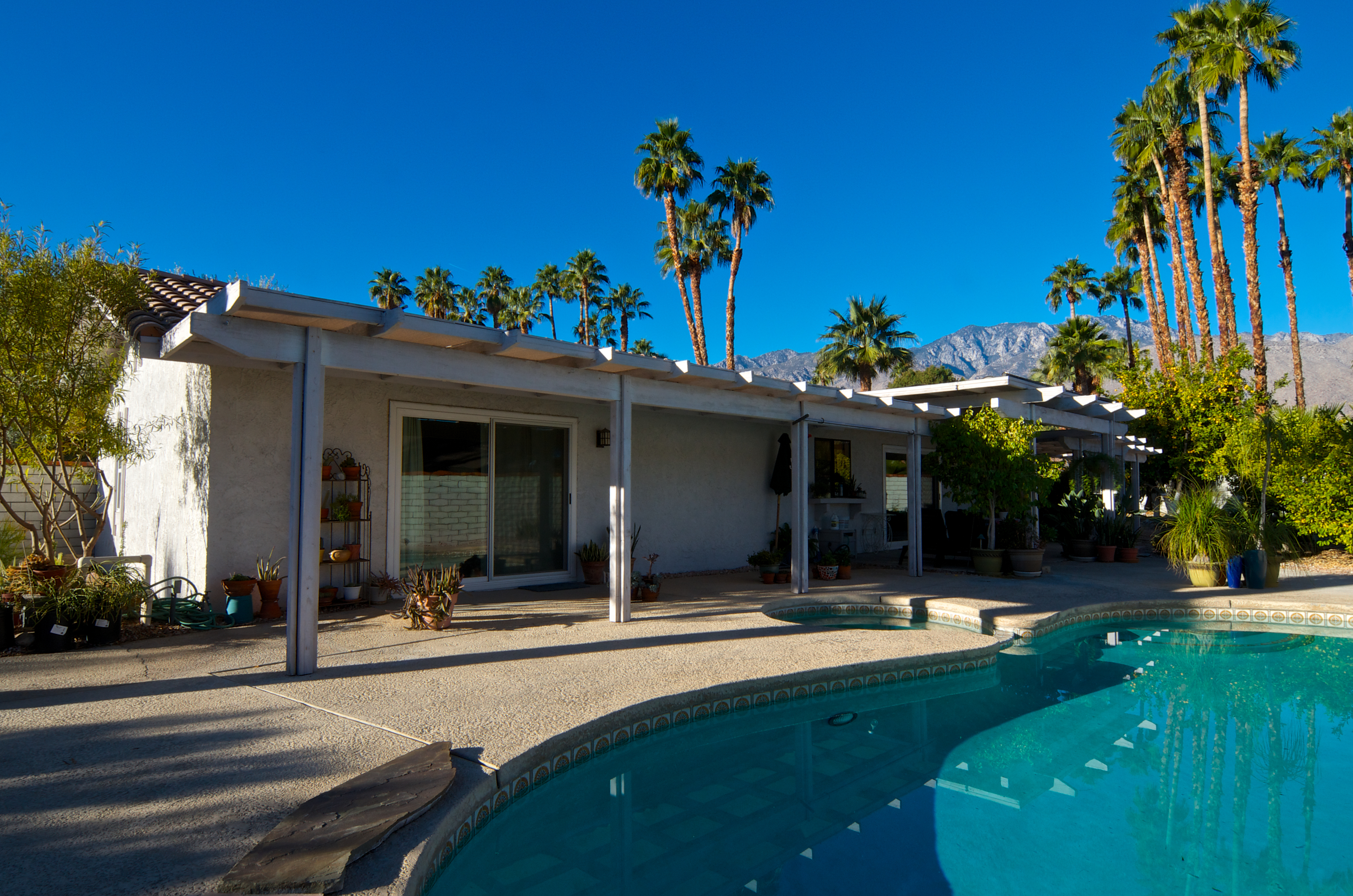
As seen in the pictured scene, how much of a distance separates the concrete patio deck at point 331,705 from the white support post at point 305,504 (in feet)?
0.79

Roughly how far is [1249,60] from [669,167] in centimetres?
1435

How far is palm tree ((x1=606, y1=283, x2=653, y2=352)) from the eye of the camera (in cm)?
3275

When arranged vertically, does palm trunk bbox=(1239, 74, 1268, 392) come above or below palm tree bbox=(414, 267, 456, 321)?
below

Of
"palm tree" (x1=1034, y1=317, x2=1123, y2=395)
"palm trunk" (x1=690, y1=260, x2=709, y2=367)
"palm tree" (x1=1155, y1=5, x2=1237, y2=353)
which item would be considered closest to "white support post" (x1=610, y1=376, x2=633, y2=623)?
"palm tree" (x1=1155, y1=5, x2=1237, y2=353)

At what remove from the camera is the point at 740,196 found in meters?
23.8

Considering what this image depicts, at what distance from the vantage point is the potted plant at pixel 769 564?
31.0 feet

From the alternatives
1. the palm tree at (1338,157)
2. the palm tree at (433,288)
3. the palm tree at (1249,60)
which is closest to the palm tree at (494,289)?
the palm tree at (433,288)

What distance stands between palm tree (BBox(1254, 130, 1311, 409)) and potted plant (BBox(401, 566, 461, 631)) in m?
28.7

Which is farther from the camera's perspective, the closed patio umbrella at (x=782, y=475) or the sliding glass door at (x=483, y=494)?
the closed patio umbrella at (x=782, y=475)

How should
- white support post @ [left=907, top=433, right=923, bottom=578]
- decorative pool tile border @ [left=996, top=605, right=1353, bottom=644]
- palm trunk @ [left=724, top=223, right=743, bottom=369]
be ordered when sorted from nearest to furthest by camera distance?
decorative pool tile border @ [left=996, top=605, right=1353, bottom=644], white support post @ [left=907, top=433, right=923, bottom=578], palm trunk @ [left=724, top=223, right=743, bottom=369]

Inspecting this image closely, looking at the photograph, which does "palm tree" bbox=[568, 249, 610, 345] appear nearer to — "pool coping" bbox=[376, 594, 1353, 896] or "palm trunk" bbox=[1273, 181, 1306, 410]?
"palm trunk" bbox=[1273, 181, 1306, 410]

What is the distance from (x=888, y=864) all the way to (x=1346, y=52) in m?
24.7

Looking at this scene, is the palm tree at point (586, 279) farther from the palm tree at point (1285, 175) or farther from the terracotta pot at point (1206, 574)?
the terracotta pot at point (1206, 574)

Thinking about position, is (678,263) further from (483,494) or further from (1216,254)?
(483,494)
